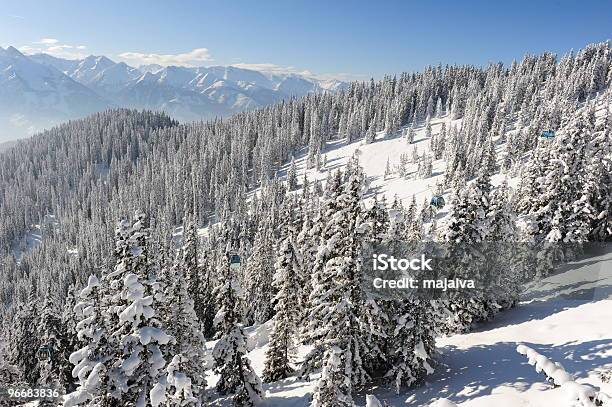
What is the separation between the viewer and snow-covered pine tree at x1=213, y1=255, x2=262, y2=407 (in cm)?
2236

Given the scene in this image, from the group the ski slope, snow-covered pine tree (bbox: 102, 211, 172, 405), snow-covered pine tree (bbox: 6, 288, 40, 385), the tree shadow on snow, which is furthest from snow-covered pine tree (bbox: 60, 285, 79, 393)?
the tree shadow on snow

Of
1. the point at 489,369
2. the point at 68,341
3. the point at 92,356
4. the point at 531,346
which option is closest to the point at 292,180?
the point at 68,341

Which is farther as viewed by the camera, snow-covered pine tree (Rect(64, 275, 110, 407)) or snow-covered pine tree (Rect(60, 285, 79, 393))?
snow-covered pine tree (Rect(60, 285, 79, 393))

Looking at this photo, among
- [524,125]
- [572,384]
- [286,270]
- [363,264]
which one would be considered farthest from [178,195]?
[572,384]

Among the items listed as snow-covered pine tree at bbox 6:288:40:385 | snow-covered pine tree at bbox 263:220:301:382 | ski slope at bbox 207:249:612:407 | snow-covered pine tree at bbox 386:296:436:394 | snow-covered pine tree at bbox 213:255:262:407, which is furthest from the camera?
snow-covered pine tree at bbox 6:288:40:385

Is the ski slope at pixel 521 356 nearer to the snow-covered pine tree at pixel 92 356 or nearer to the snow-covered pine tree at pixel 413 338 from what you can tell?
the snow-covered pine tree at pixel 413 338

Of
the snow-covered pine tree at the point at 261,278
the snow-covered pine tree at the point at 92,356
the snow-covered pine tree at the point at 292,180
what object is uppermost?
the snow-covered pine tree at the point at 292,180

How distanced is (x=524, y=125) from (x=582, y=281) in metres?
111

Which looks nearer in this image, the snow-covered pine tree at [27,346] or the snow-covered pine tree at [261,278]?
the snow-covered pine tree at [27,346]

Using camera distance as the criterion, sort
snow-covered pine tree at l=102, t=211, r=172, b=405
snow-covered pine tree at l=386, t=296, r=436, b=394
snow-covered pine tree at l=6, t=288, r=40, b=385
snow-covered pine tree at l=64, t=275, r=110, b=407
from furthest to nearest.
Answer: snow-covered pine tree at l=6, t=288, r=40, b=385
snow-covered pine tree at l=386, t=296, r=436, b=394
snow-covered pine tree at l=64, t=275, r=110, b=407
snow-covered pine tree at l=102, t=211, r=172, b=405

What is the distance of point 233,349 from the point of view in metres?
22.5

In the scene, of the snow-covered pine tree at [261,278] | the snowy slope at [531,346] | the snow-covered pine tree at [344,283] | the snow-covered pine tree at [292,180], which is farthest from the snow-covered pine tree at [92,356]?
the snow-covered pine tree at [292,180]

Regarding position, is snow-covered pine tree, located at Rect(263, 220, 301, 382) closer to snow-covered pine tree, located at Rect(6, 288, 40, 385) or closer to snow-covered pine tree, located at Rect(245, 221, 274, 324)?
snow-covered pine tree, located at Rect(245, 221, 274, 324)

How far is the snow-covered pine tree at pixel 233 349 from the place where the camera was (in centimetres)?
2236
